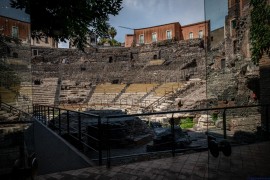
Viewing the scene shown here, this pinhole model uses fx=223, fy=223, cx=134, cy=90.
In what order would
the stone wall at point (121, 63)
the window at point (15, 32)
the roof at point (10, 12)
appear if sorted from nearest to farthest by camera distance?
the roof at point (10, 12) → the window at point (15, 32) → the stone wall at point (121, 63)

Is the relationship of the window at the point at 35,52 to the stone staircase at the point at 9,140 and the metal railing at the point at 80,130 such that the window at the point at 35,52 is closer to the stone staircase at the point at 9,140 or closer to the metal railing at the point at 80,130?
the metal railing at the point at 80,130

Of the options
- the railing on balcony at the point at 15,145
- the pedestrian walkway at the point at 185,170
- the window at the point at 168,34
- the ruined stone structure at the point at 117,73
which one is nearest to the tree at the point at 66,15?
the railing on balcony at the point at 15,145

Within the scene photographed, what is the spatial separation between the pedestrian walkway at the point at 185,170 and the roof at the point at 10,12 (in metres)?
2.26

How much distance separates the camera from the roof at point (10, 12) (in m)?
2.38

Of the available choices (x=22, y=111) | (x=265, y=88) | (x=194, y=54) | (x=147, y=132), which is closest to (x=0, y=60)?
(x=22, y=111)

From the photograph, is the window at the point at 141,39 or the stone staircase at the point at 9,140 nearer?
the stone staircase at the point at 9,140

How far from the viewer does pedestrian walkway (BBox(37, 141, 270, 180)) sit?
3184mm

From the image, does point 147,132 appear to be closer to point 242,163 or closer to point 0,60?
point 242,163

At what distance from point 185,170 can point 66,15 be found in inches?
154

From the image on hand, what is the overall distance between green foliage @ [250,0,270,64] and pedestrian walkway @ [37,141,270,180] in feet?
8.60

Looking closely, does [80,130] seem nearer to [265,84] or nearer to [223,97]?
[223,97]

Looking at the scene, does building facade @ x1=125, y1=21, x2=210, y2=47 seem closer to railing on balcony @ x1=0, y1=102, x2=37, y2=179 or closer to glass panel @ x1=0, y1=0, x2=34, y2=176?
glass panel @ x1=0, y1=0, x2=34, y2=176

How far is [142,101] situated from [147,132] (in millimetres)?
11818

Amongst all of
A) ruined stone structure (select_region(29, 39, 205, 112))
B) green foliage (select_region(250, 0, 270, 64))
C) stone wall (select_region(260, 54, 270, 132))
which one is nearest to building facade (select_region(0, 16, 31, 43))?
green foliage (select_region(250, 0, 270, 64))
